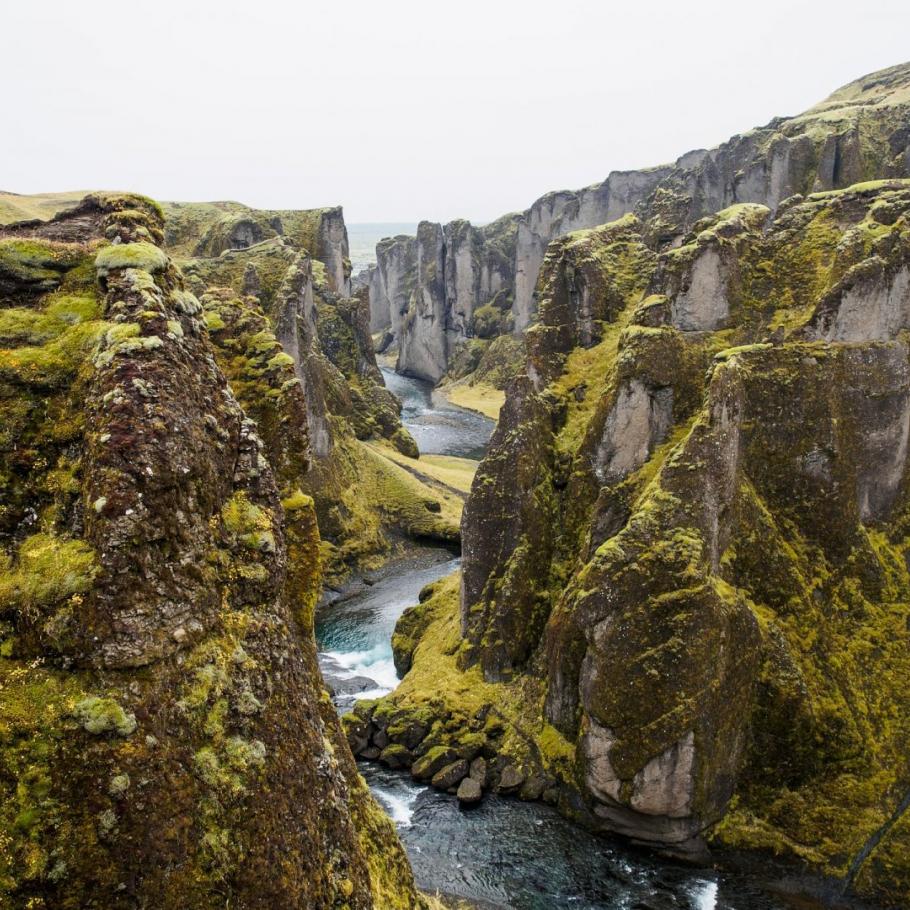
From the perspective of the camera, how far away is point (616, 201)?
163 meters

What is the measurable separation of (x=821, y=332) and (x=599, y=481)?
12.6 m

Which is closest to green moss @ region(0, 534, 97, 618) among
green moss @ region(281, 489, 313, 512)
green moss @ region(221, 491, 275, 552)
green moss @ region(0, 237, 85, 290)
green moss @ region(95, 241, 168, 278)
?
green moss @ region(221, 491, 275, 552)

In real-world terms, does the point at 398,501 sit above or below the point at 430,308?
below

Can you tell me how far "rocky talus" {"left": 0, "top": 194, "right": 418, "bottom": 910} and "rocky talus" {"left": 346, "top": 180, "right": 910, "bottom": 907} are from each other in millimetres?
15829

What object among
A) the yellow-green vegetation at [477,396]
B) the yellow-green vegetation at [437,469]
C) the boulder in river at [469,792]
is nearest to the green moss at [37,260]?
the boulder in river at [469,792]

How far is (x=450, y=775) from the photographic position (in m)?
34.6

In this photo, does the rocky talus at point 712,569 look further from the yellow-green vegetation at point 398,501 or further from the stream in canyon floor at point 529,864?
the yellow-green vegetation at point 398,501

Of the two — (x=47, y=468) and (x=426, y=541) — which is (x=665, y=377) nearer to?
(x=47, y=468)

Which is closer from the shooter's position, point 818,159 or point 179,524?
point 179,524

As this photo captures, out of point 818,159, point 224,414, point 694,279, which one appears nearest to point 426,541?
point 694,279

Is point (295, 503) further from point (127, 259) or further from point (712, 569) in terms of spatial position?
point (712, 569)

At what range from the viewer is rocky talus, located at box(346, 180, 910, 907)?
28812mm

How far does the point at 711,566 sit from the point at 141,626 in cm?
2430

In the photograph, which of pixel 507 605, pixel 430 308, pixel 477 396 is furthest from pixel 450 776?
pixel 430 308
